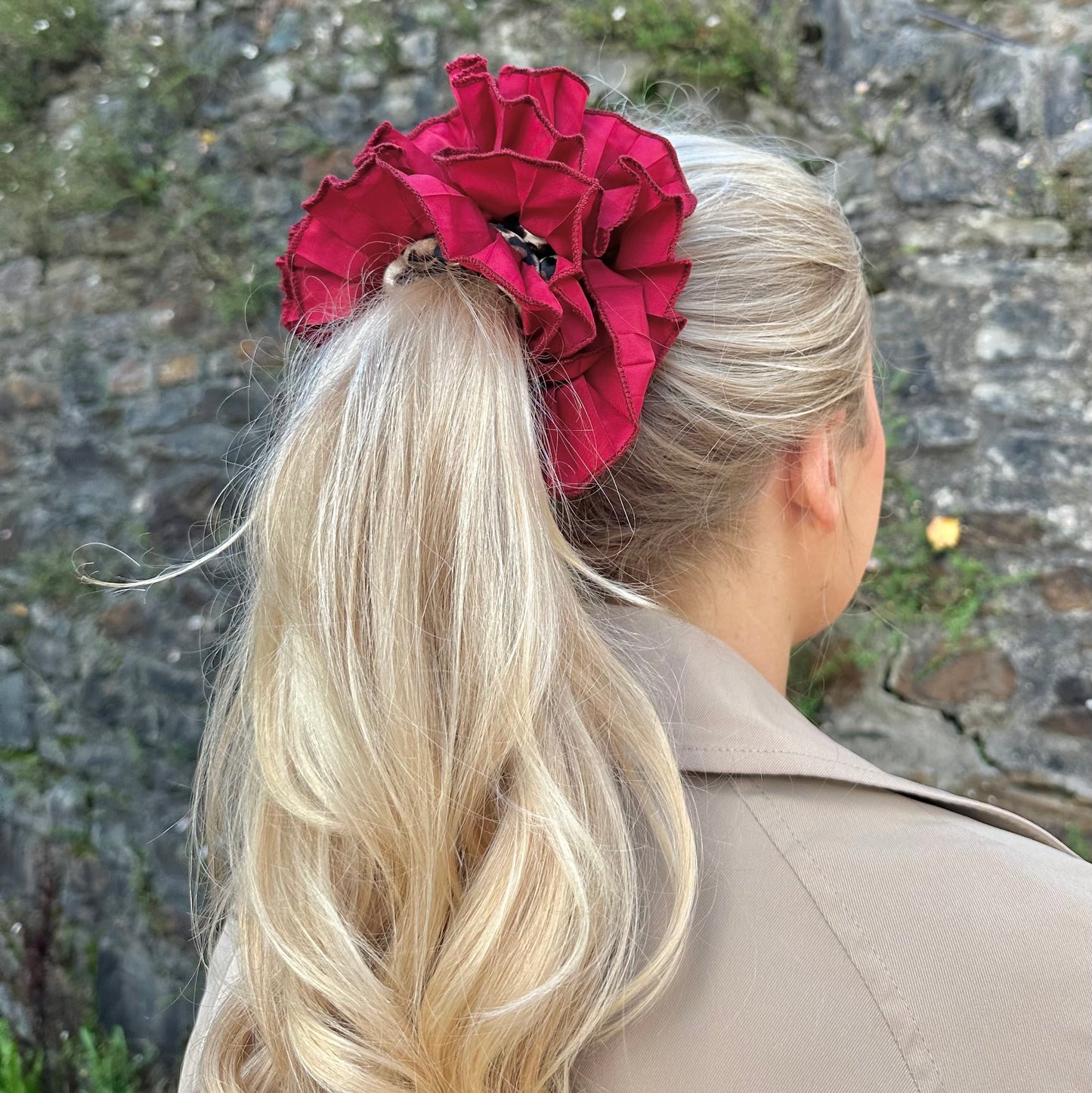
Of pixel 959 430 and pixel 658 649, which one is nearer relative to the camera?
pixel 658 649

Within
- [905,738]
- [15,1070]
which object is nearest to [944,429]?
[905,738]

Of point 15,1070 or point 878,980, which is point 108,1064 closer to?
point 15,1070

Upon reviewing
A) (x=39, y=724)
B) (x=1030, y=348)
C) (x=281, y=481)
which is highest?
(x=281, y=481)

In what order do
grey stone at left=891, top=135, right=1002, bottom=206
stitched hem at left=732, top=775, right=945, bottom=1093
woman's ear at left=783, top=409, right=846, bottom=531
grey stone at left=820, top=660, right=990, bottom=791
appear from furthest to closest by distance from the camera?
grey stone at left=891, top=135, right=1002, bottom=206 → grey stone at left=820, top=660, right=990, bottom=791 → woman's ear at left=783, top=409, right=846, bottom=531 → stitched hem at left=732, top=775, right=945, bottom=1093

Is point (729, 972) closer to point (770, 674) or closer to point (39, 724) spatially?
point (770, 674)

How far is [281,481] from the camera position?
2.89 feet

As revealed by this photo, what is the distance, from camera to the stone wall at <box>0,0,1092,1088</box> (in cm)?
206

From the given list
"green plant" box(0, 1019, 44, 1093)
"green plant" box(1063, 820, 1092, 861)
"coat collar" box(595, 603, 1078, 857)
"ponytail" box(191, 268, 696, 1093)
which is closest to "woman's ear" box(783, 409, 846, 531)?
"coat collar" box(595, 603, 1078, 857)

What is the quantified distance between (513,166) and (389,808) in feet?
2.20

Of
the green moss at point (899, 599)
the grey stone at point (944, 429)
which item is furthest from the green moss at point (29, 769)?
the grey stone at point (944, 429)

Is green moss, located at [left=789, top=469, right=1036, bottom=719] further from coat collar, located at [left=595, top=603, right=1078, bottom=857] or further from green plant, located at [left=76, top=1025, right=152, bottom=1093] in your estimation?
green plant, located at [left=76, top=1025, right=152, bottom=1093]

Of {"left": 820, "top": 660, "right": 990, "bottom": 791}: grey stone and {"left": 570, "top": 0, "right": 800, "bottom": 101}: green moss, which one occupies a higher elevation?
{"left": 570, "top": 0, "right": 800, "bottom": 101}: green moss

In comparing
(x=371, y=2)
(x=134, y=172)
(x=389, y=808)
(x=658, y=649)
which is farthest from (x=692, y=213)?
(x=134, y=172)

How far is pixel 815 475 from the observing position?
42.5 inches
